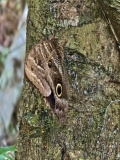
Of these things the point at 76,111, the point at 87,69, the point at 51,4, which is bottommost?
the point at 76,111

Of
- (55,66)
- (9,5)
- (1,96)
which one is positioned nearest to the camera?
(55,66)

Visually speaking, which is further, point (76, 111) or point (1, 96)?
point (1, 96)

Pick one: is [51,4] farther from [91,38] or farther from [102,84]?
[102,84]

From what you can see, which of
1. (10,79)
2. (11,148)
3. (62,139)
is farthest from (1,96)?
(62,139)

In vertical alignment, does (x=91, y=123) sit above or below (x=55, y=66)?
below

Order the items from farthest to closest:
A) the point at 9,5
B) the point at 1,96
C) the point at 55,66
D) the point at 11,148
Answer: the point at 9,5, the point at 1,96, the point at 11,148, the point at 55,66

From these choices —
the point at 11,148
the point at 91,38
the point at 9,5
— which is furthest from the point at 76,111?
the point at 9,5
